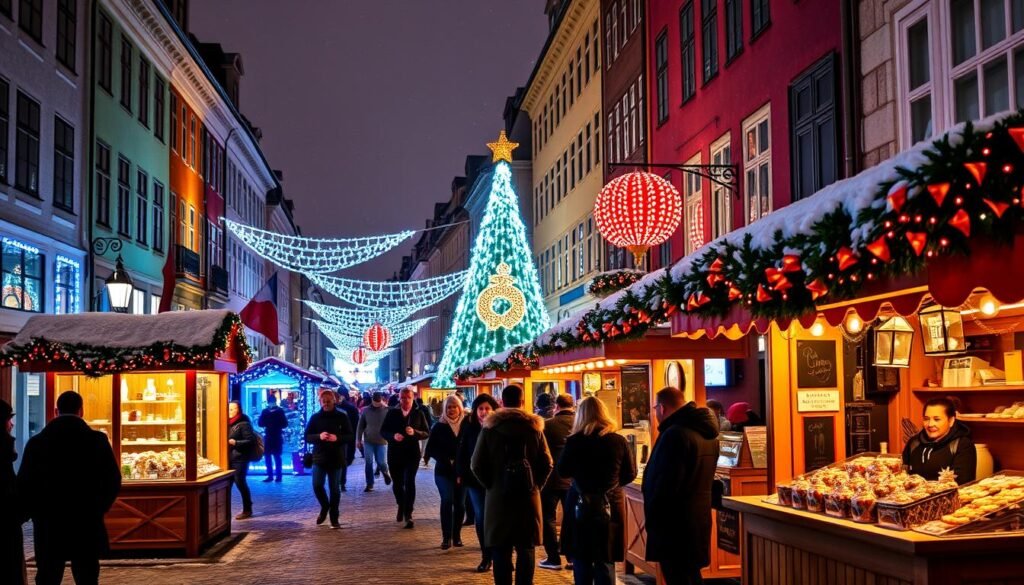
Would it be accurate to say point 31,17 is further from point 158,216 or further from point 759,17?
point 759,17

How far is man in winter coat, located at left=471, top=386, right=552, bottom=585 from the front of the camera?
10.2 m

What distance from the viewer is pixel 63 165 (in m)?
26.6

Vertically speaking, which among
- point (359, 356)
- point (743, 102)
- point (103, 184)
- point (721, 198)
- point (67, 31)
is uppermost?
point (67, 31)

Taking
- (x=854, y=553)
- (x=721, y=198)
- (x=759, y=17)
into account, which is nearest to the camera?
(x=854, y=553)

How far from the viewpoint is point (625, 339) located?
10852 mm

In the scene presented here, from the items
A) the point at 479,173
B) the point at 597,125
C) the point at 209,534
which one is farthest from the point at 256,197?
the point at 209,534

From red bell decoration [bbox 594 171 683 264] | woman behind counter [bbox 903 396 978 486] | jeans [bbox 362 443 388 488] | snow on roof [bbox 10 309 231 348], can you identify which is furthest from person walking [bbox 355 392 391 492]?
woman behind counter [bbox 903 396 978 486]

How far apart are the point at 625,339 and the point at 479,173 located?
56.0 m

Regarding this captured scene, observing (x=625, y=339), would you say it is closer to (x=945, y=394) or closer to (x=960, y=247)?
(x=945, y=394)

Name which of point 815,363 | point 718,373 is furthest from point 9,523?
point 718,373

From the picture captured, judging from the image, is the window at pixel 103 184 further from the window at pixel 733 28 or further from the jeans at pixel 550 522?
the jeans at pixel 550 522

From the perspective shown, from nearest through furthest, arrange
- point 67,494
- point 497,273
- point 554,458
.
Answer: point 67,494, point 554,458, point 497,273

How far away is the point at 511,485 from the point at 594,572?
1.02 meters

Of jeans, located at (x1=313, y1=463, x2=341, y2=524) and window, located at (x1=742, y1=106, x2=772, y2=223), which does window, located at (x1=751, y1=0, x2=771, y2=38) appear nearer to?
window, located at (x1=742, y1=106, x2=772, y2=223)
